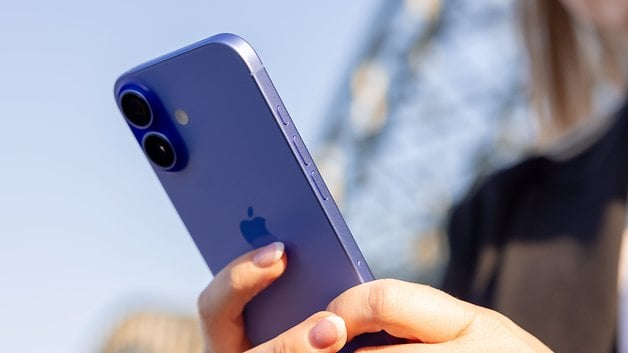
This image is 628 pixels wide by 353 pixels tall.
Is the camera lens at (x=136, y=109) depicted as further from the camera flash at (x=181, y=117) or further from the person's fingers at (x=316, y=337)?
the person's fingers at (x=316, y=337)

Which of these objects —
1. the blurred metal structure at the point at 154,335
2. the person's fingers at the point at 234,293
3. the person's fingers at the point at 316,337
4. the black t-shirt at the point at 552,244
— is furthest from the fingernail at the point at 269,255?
the blurred metal structure at the point at 154,335

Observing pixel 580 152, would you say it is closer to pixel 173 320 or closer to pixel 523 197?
pixel 523 197

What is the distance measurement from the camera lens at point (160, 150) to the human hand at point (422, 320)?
26 centimetres

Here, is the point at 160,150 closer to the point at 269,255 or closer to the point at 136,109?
the point at 136,109

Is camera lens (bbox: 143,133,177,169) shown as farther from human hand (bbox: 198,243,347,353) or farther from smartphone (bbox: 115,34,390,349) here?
human hand (bbox: 198,243,347,353)

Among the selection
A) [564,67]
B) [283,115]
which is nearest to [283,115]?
[283,115]

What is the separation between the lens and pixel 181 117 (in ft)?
3.28

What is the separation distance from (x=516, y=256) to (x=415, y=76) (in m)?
5.17

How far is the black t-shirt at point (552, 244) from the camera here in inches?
53.9

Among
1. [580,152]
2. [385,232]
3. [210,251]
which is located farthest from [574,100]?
[385,232]

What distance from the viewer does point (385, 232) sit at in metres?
7.96

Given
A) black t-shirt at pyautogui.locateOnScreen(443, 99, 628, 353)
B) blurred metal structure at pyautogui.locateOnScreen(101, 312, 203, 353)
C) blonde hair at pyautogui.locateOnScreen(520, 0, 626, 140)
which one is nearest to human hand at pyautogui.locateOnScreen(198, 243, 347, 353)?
black t-shirt at pyautogui.locateOnScreen(443, 99, 628, 353)

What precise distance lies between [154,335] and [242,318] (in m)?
4.74

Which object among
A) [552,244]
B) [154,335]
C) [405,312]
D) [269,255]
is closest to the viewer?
[405,312]
